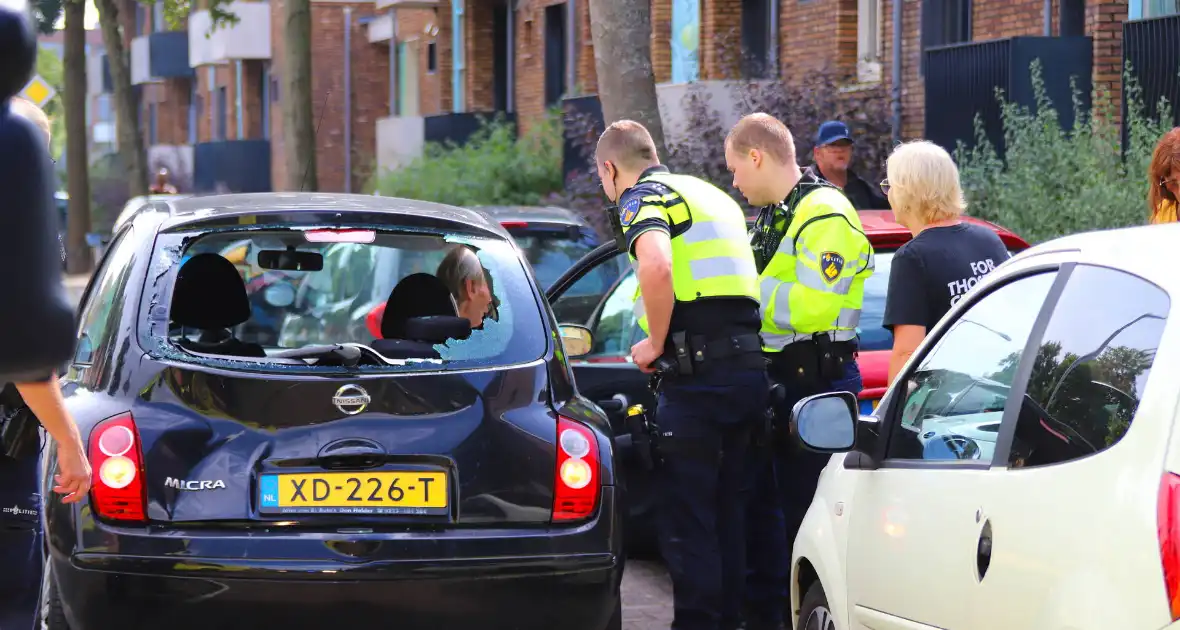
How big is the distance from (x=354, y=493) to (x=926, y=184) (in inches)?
88.3

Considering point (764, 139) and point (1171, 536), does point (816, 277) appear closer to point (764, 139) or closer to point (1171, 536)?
point (764, 139)

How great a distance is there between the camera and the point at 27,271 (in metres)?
2.70

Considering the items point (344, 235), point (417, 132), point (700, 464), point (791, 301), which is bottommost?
point (700, 464)

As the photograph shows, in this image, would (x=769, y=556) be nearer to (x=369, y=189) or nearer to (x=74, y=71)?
(x=369, y=189)

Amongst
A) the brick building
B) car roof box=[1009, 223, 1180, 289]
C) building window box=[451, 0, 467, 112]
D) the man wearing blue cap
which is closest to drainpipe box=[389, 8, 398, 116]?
the brick building

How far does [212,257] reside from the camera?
645 cm


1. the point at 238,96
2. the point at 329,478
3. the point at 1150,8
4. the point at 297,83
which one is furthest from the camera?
the point at 238,96

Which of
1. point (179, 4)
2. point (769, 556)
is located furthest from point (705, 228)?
point (179, 4)

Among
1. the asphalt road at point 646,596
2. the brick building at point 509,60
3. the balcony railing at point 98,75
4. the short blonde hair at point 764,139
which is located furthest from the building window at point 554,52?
the balcony railing at point 98,75

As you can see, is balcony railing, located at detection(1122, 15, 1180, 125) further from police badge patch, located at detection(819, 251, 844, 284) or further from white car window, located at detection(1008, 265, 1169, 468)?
white car window, located at detection(1008, 265, 1169, 468)

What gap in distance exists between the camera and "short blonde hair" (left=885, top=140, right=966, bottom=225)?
6.17 metres

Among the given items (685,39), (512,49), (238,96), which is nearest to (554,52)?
(512,49)

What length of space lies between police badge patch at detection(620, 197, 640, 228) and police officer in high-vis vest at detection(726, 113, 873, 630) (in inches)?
24.3

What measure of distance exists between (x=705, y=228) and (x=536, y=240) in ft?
15.1
